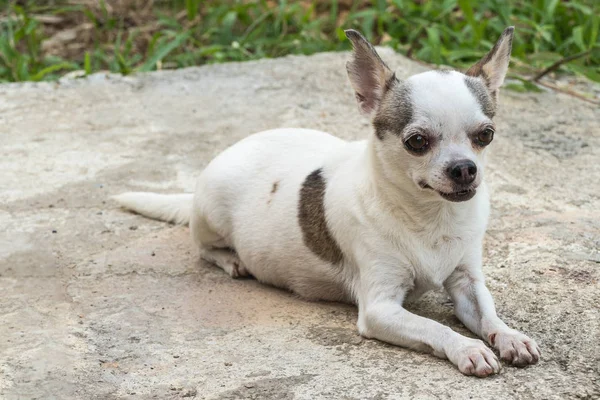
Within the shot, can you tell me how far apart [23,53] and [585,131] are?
17.6 feet

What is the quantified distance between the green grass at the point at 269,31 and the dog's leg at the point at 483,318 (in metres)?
3.65

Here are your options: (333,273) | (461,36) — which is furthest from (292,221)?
(461,36)

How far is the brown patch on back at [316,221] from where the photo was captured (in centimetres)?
444

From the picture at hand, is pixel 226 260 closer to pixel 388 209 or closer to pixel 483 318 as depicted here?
pixel 388 209

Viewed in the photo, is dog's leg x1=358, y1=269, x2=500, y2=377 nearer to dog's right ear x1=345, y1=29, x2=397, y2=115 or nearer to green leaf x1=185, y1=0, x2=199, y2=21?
dog's right ear x1=345, y1=29, x2=397, y2=115

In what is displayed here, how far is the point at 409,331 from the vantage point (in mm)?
3893

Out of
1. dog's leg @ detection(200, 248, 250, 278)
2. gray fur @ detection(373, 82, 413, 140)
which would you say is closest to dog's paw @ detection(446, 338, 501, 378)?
gray fur @ detection(373, 82, 413, 140)

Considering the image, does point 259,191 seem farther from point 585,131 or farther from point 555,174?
point 585,131

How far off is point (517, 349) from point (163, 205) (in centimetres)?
260

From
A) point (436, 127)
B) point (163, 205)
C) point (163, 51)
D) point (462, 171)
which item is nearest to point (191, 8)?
point (163, 51)

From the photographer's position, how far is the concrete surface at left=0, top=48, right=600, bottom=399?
3.70 meters

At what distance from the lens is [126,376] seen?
12.5ft

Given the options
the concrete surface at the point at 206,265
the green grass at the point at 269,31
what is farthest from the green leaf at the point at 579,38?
the concrete surface at the point at 206,265

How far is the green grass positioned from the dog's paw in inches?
167
